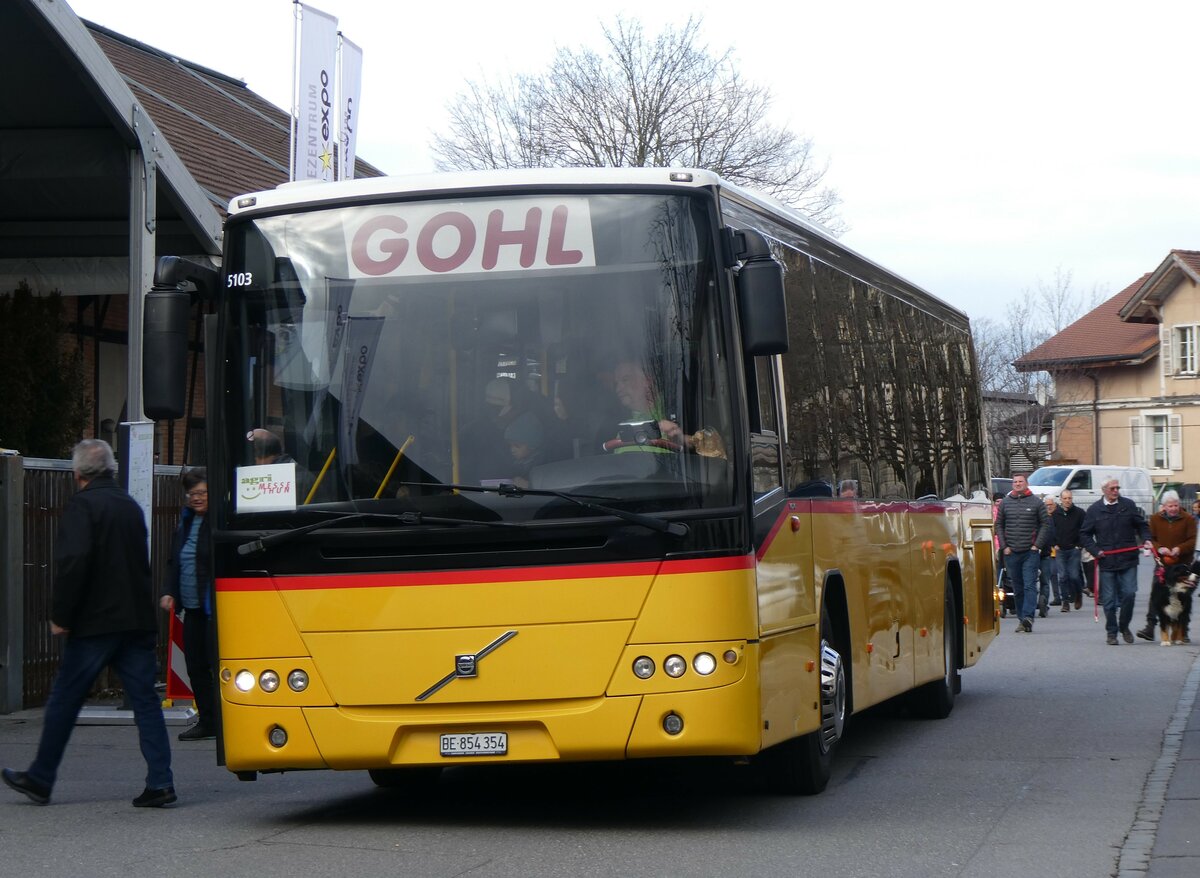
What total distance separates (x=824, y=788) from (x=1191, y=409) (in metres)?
65.8

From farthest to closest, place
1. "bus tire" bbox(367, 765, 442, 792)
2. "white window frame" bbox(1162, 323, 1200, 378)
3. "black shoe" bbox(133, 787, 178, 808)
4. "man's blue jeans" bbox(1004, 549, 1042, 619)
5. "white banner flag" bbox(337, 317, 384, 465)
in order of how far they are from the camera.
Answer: "white window frame" bbox(1162, 323, 1200, 378), "man's blue jeans" bbox(1004, 549, 1042, 619), "bus tire" bbox(367, 765, 442, 792), "black shoe" bbox(133, 787, 178, 808), "white banner flag" bbox(337, 317, 384, 465)

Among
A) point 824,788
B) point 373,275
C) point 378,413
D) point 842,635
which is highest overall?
point 373,275

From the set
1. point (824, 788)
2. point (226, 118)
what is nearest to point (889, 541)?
point (824, 788)

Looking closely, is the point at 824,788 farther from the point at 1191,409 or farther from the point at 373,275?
the point at 1191,409

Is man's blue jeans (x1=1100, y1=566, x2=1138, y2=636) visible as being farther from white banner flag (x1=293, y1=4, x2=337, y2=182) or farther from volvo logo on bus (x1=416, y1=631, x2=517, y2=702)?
volvo logo on bus (x1=416, y1=631, x2=517, y2=702)

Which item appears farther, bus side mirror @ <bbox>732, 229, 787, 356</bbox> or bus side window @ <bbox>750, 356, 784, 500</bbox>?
bus side window @ <bbox>750, 356, 784, 500</bbox>

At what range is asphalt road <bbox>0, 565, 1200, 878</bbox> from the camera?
7.47 metres

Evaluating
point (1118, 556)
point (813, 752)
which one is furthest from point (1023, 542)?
point (813, 752)

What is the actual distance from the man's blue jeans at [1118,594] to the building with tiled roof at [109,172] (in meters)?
10.7

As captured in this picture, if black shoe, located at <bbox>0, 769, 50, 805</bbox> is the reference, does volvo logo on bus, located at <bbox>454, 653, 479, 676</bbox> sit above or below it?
above

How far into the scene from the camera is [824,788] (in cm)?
955

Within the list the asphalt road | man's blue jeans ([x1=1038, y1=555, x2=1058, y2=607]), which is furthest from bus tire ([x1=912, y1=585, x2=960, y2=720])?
man's blue jeans ([x1=1038, y1=555, x2=1058, y2=607])

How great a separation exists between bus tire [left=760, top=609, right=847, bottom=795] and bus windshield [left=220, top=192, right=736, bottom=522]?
1898 millimetres

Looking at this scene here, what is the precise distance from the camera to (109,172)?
15.0 m
